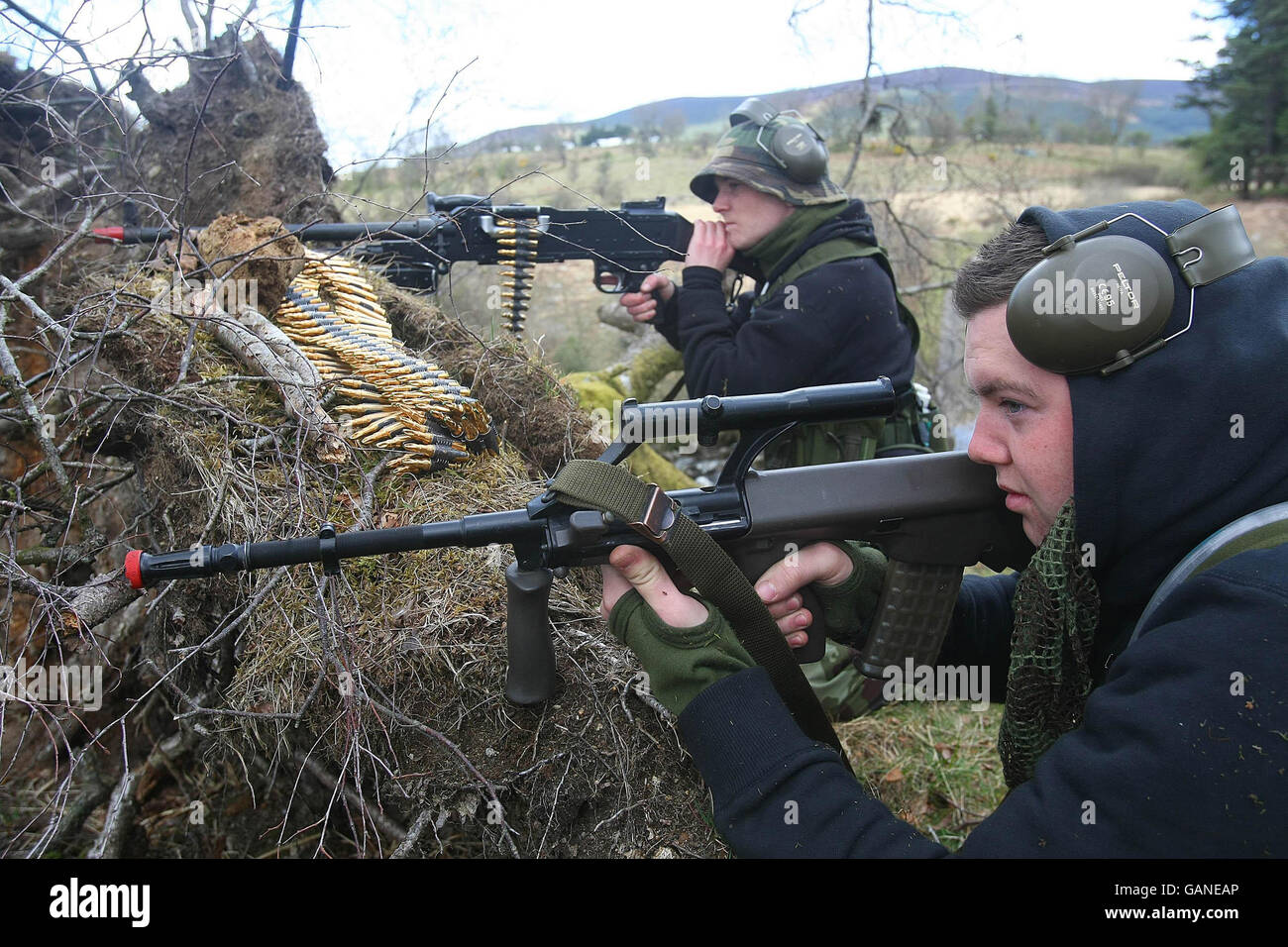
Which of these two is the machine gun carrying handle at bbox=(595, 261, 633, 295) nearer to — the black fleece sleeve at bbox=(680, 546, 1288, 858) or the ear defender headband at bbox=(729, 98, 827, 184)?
the ear defender headband at bbox=(729, 98, 827, 184)

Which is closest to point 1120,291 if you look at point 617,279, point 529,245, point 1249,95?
point 617,279

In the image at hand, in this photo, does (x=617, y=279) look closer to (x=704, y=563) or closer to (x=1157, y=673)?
(x=704, y=563)

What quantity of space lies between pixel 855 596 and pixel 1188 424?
109 cm

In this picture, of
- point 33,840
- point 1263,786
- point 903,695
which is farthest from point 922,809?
point 33,840

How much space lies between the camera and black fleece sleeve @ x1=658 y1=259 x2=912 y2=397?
4066 millimetres

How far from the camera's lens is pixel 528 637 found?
7.56ft

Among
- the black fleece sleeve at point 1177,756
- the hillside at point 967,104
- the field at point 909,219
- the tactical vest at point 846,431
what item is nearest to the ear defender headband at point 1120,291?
the black fleece sleeve at point 1177,756

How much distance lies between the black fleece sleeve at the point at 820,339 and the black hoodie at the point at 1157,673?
6.84 ft

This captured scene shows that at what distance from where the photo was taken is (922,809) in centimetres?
410

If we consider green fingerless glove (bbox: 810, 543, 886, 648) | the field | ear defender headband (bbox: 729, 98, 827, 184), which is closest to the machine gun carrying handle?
the field

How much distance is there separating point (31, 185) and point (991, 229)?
1368 centimetres

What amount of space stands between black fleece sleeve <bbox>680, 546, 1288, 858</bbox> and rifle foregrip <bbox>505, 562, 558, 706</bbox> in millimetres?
905

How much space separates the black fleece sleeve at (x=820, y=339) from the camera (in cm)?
407
